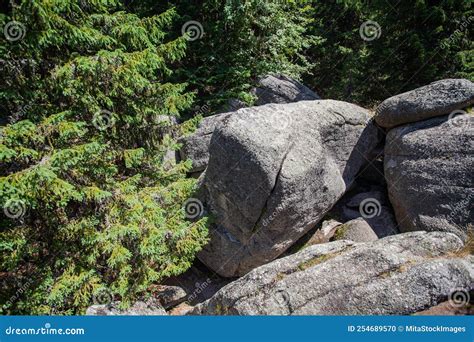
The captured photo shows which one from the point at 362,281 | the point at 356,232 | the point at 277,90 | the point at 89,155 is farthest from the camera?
the point at 277,90

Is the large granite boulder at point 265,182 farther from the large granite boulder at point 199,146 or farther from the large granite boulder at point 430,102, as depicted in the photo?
the large granite boulder at point 430,102

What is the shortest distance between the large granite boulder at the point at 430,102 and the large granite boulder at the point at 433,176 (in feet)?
1.06

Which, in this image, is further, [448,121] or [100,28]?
[448,121]

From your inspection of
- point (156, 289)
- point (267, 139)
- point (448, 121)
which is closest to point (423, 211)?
point (448, 121)

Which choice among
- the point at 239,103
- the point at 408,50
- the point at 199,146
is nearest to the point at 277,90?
the point at 239,103

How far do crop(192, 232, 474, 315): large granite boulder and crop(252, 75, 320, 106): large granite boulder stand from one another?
856cm

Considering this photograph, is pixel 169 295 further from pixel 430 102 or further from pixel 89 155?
pixel 430 102

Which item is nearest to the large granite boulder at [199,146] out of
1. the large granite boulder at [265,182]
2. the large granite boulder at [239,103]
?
the large granite boulder at [239,103]

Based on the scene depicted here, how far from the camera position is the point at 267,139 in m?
8.95

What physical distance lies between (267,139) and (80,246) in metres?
5.83

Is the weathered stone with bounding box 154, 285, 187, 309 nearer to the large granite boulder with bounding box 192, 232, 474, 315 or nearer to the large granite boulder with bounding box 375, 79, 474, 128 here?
the large granite boulder with bounding box 192, 232, 474, 315

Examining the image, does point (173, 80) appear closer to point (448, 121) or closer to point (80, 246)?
point (80, 246)

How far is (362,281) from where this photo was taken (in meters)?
6.29

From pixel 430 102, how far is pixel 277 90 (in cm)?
646
